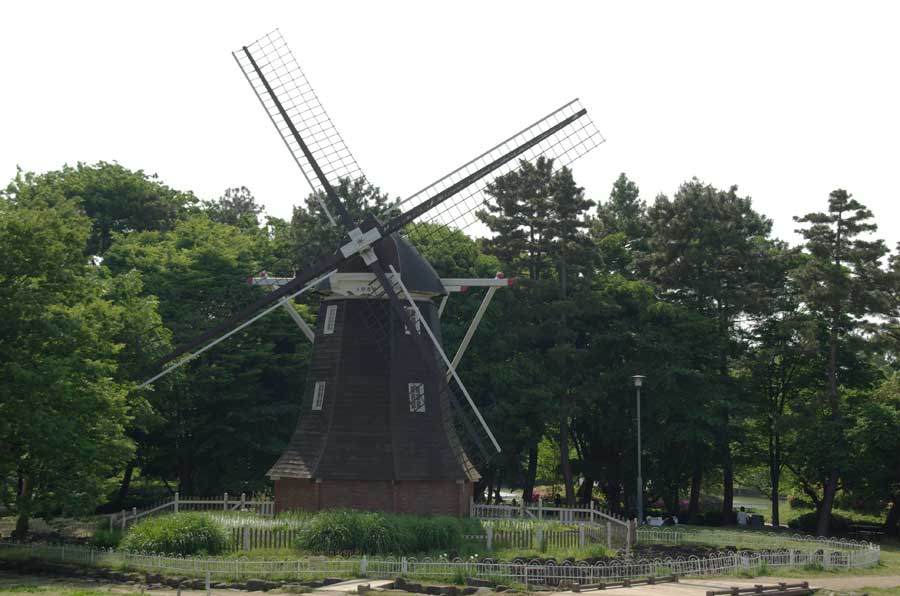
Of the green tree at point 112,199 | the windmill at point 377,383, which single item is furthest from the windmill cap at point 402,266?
the green tree at point 112,199

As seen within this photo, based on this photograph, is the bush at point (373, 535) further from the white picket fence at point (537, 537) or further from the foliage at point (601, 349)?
the foliage at point (601, 349)

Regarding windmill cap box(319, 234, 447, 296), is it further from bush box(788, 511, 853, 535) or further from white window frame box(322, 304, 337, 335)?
bush box(788, 511, 853, 535)

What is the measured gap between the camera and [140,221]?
70.1 metres

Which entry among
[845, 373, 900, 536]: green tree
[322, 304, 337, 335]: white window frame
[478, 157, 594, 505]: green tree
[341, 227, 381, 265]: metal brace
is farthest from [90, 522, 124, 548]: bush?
[845, 373, 900, 536]: green tree

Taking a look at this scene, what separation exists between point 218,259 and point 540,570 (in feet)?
95.8

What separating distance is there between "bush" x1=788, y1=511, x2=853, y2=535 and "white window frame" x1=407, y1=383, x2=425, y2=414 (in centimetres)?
2295

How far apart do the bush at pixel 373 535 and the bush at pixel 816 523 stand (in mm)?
24825

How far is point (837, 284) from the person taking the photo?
50.7 meters

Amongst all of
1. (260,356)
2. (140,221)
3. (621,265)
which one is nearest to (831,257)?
(621,265)

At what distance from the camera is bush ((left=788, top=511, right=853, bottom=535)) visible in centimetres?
5334

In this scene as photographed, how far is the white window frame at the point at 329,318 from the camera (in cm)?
4106

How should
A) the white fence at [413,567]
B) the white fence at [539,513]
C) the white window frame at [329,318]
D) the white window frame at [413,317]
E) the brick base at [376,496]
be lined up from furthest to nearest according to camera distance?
the white window frame at [329,318] < the white window frame at [413,317] < the white fence at [539,513] < the brick base at [376,496] < the white fence at [413,567]

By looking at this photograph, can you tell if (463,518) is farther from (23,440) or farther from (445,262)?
(445,262)

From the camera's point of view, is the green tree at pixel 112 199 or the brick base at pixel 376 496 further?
the green tree at pixel 112 199
